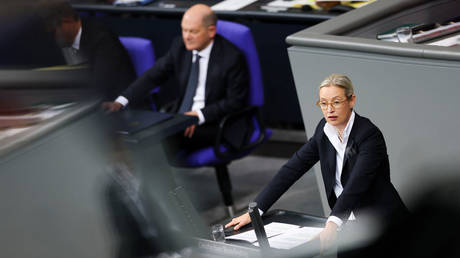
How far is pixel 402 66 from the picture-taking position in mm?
2340

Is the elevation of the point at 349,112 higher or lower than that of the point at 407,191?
higher

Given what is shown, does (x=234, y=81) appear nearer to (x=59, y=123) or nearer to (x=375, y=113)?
(x=375, y=113)

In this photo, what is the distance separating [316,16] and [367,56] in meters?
1.79

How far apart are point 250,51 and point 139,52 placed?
0.67 meters

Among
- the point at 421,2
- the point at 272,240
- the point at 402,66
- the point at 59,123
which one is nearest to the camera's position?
the point at 59,123

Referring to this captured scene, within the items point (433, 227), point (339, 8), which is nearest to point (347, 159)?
point (433, 227)

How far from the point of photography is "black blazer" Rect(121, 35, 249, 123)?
12.2ft

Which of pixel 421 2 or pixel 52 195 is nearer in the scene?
pixel 52 195

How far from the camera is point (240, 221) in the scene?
194 cm

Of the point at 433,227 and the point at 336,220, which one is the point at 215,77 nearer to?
the point at 336,220

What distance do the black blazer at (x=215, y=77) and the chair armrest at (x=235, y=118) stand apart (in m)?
0.04

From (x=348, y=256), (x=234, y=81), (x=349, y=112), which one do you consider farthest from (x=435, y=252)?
(x=234, y=81)

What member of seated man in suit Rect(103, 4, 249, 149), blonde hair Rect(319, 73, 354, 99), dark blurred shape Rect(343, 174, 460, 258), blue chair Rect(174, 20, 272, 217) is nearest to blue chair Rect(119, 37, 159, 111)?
seated man in suit Rect(103, 4, 249, 149)

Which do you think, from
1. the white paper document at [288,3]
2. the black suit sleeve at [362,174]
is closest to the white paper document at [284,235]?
the black suit sleeve at [362,174]
